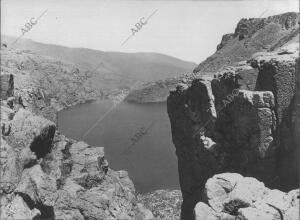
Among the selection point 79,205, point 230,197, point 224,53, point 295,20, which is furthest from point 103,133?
point 230,197

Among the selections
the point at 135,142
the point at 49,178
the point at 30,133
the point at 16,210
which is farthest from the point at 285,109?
the point at 135,142

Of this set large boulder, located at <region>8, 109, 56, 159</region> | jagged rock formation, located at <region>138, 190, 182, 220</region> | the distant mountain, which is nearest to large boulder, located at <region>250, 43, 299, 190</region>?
large boulder, located at <region>8, 109, 56, 159</region>

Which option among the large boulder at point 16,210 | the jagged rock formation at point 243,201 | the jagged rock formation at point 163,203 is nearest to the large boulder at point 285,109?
the jagged rock formation at point 243,201

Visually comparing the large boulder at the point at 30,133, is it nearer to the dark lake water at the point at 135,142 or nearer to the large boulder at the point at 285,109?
the large boulder at the point at 285,109

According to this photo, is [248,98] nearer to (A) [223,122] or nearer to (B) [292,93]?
(B) [292,93]

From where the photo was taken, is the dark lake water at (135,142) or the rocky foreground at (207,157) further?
the dark lake water at (135,142)

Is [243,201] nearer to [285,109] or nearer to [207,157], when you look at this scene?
[285,109]

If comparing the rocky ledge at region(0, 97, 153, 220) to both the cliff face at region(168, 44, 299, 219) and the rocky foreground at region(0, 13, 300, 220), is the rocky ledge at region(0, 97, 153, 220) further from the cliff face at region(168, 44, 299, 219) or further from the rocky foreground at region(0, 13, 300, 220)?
the cliff face at region(168, 44, 299, 219)
